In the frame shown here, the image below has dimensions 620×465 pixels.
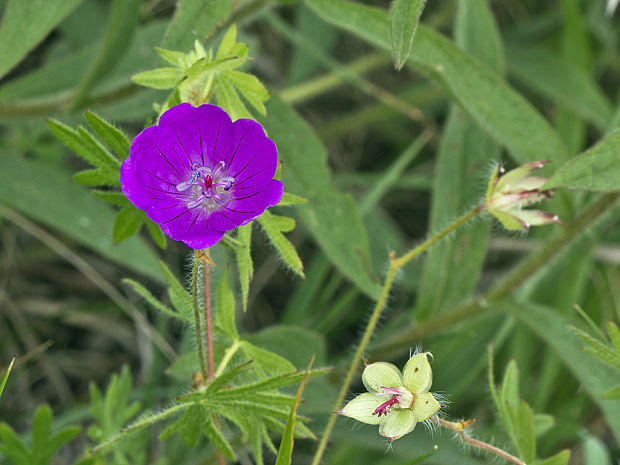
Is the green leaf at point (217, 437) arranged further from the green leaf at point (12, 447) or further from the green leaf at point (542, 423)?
the green leaf at point (542, 423)

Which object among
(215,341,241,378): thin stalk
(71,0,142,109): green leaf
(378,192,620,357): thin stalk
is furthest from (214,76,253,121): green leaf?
(378,192,620,357): thin stalk

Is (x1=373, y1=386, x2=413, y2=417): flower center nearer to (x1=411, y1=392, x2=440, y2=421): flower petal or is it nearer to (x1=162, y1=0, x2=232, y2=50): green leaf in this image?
(x1=411, y1=392, x2=440, y2=421): flower petal

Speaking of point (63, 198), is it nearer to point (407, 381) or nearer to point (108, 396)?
point (108, 396)

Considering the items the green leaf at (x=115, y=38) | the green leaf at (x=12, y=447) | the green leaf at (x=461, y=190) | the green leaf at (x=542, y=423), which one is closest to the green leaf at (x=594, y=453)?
the green leaf at (x=542, y=423)

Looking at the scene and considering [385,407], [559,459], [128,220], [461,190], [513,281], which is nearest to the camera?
[385,407]

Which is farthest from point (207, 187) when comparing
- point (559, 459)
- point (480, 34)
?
point (480, 34)

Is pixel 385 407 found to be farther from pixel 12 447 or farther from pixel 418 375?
pixel 12 447
